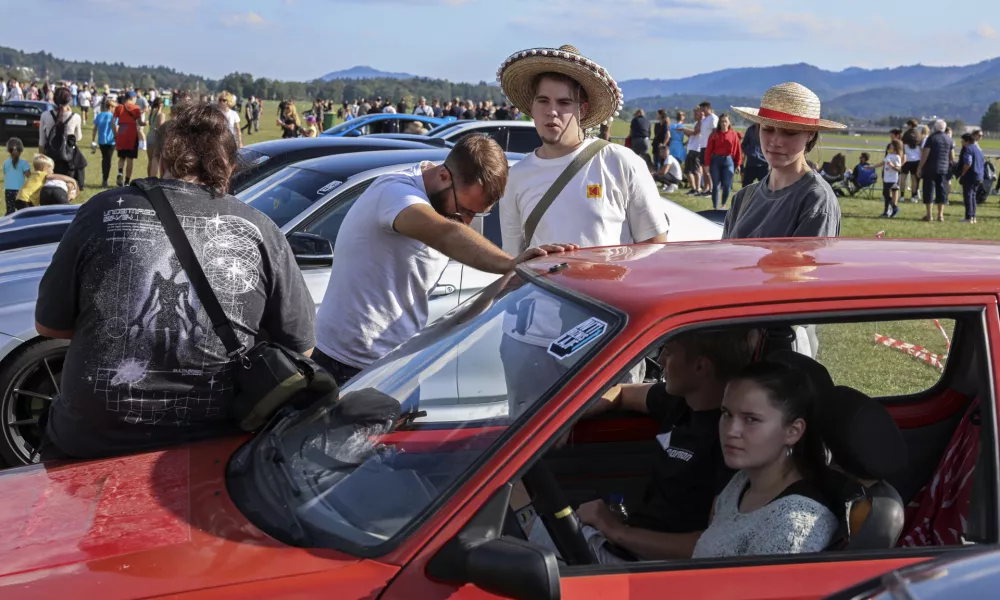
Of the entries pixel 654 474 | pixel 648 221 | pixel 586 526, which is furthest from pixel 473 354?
pixel 648 221

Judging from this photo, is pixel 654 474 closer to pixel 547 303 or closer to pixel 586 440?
pixel 586 440

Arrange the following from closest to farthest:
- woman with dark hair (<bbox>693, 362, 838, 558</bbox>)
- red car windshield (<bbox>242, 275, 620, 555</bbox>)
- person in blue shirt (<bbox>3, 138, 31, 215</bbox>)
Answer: red car windshield (<bbox>242, 275, 620, 555</bbox>)
woman with dark hair (<bbox>693, 362, 838, 558</bbox>)
person in blue shirt (<bbox>3, 138, 31, 215</bbox>)

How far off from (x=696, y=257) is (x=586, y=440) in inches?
32.2

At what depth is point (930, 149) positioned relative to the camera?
17.8 meters

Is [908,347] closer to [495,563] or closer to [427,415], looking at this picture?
[427,415]

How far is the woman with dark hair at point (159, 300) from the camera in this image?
2795 millimetres

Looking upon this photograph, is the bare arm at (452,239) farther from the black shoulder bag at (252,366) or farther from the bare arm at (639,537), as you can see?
the bare arm at (639,537)

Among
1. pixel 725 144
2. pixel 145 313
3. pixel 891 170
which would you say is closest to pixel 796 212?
pixel 145 313

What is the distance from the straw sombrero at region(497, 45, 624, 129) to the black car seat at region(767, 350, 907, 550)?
5.72 feet

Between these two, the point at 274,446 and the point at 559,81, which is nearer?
the point at 274,446

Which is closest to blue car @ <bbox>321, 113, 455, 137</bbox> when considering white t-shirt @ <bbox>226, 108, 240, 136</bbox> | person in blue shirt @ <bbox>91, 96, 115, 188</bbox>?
person in blue shirt @ <bbox>91, 96, 115, 188</bbox>

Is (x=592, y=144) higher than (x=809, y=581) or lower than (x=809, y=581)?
higher

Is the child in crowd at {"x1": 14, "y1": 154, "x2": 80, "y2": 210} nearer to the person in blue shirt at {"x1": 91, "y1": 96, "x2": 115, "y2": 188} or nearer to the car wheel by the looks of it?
the car wheel

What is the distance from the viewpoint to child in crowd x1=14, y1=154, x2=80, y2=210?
9.46 metres
